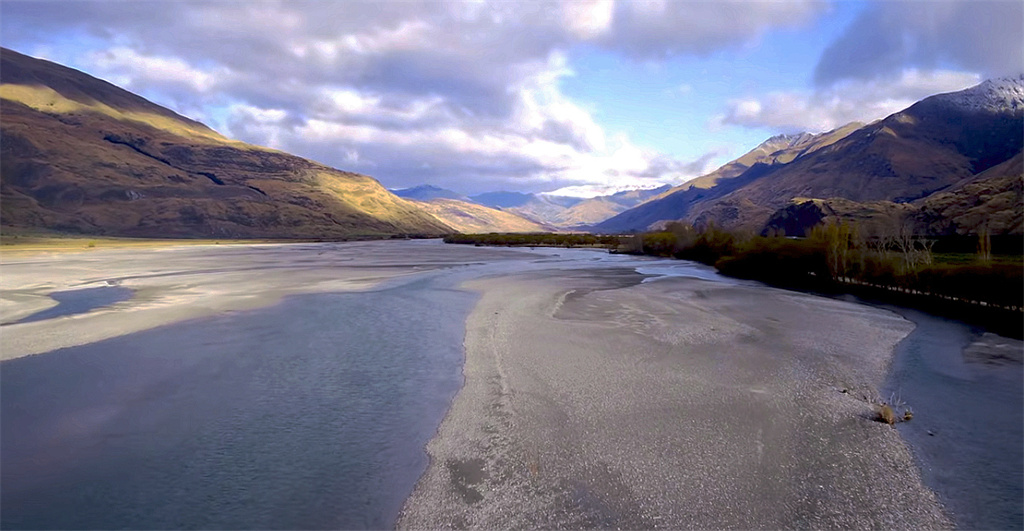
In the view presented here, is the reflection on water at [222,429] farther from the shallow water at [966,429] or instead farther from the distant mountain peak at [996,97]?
the distant mountain peak at [996,97]

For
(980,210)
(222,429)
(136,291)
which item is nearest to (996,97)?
(980,210)

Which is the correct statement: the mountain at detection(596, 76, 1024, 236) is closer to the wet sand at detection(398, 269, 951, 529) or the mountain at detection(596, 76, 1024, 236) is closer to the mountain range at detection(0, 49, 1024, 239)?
the mountain range at detection(0, 49, 1024, 239)

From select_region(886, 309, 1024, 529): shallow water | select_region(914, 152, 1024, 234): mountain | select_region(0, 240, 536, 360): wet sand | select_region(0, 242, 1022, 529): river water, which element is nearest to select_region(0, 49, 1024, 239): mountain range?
select_region(914, 152, 1024, 234): mountain

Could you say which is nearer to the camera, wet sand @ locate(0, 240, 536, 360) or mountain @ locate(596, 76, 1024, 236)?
wet sand @ locate(0, 240, 536, 360)

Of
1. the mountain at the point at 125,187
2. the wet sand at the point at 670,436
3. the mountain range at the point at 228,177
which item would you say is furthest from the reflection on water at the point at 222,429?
the mountain at the point at 125,187

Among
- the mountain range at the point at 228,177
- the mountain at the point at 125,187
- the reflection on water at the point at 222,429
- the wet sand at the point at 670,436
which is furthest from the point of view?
the mountain at the point at 125,187

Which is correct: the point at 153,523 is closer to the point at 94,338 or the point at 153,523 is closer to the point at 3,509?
the point at 3,509
